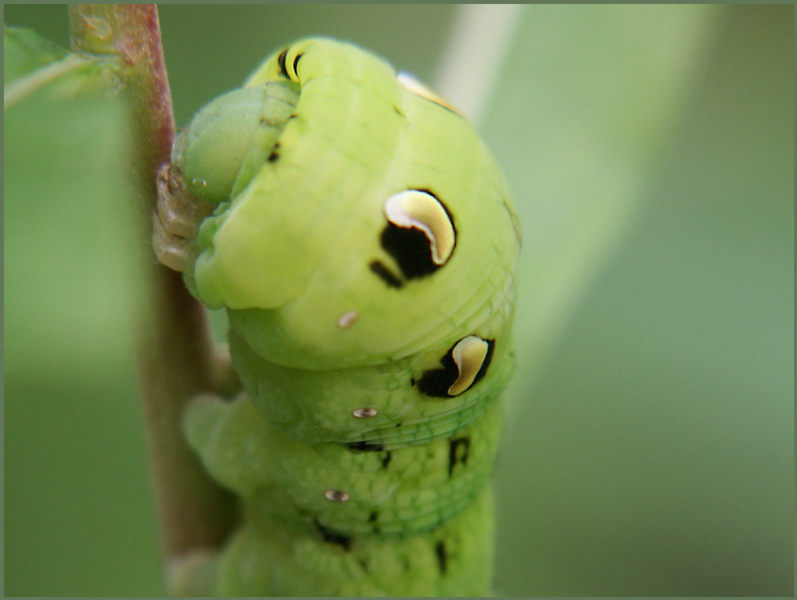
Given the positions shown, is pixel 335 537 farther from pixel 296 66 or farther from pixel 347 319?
pixel 296 66

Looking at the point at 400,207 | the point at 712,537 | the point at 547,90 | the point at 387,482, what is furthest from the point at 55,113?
the point at 712,537

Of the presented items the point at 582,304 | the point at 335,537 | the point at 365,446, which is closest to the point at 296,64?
the point at 365,446

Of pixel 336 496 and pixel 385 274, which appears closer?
pixel 385 274

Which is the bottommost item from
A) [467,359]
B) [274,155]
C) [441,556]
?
[441,556]

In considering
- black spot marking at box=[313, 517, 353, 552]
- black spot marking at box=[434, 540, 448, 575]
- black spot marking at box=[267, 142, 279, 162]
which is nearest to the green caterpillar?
black spot marking at box=[267, 142, 279, 162]

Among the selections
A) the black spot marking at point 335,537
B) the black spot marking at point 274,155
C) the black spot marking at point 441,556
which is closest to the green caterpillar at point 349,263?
the black spot marking at point 274,155
